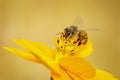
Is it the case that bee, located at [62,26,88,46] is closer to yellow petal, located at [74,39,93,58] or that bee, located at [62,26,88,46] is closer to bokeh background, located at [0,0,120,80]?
yellow petal, located at [74,39,93,58]

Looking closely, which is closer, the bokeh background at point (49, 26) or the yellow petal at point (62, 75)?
the yellow petal at point (62, 75)

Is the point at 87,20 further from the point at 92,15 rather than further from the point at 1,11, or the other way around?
the point at 1,11

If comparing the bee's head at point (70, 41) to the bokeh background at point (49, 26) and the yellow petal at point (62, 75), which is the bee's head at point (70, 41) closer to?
the yellow petal at point (62, 75)

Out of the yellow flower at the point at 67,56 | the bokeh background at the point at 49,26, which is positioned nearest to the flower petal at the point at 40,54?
the yellow flower at the point at 67,56

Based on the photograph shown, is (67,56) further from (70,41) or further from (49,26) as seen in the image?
(49,26)

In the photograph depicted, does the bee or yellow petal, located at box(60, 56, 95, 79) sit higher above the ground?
the bee

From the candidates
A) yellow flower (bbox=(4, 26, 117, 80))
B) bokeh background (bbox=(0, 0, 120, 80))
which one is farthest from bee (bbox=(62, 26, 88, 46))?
bokeh background (bbox=(0, 0, 120, 80))

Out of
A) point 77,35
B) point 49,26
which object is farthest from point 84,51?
point 49,26
